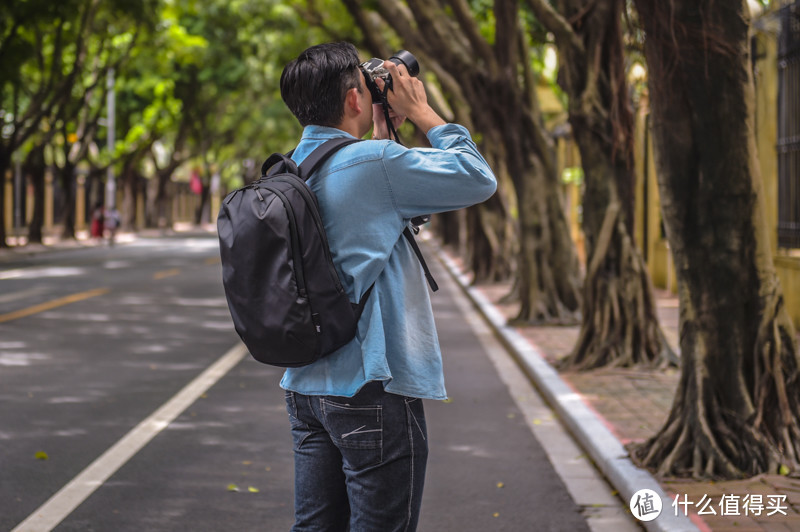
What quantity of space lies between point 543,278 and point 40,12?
1664 centimetres

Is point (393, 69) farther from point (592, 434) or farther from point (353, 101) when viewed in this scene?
point (592, 434)

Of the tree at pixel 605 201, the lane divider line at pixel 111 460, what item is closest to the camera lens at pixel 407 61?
the lane divider line at pixel 111 460

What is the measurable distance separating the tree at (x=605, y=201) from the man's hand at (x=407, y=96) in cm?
664

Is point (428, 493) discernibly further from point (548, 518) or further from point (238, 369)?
point (238, 369)

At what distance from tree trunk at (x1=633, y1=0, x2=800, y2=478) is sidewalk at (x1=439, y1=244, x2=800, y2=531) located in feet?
0.71

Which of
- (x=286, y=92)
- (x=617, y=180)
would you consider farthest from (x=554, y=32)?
(x=286, y=92)

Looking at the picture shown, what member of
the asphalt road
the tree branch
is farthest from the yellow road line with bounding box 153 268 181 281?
the tree branch

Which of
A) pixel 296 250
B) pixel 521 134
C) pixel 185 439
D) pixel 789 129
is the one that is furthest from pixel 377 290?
pixel 789 129

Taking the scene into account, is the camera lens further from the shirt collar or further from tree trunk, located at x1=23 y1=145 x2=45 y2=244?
tree trunk, located at x1=23 y1=145 x2=45 y2=244

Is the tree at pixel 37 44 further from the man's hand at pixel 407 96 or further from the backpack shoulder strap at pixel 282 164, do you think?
the man's hand at pixel 407 96

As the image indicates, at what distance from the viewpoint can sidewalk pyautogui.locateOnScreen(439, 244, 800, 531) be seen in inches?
184

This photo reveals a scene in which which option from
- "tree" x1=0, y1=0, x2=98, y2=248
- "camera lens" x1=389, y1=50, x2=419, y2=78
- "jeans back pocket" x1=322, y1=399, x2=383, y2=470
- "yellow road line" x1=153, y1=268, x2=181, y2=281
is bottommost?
"yellow road line" x1=153, y1=268, x2=181, y2=281

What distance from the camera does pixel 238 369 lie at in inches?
384

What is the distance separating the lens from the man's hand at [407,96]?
2.77 meters
